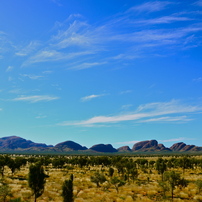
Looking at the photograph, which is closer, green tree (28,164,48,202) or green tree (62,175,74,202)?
green tree (28,164,48,202)

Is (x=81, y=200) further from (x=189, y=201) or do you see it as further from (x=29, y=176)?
(x=189, y=201)

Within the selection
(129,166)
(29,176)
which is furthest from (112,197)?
(129,166)

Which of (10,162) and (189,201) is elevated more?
(10,162)

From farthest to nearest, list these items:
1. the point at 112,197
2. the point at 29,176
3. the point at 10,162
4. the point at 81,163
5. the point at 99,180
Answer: the point at 81,163
the point at 10,162
the point at 99,180
the point at 112,197
the point at 29,176

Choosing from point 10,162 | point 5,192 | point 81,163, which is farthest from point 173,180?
point 81,163

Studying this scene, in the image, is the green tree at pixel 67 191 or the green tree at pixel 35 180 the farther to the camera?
the green tree at pixel 67 191

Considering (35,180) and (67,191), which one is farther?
(67,191)

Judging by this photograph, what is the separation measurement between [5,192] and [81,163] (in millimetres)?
69519

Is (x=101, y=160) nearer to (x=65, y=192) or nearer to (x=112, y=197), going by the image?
(x=112, y=197)

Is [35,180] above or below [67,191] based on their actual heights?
above

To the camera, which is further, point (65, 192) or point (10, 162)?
point (10, 162)

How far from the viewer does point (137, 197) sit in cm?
4188

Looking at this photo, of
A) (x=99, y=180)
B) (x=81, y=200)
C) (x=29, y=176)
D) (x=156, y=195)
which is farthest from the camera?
(x=99, y=180)

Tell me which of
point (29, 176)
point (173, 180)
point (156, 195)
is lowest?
point (156, 195)
